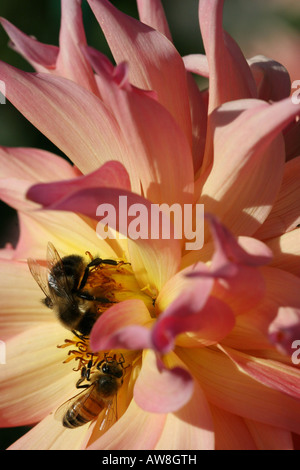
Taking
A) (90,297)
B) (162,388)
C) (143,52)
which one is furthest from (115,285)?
(143,52)

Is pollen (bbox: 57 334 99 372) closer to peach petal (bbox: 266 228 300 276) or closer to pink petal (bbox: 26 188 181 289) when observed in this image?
pink petal (bbox: 26 188 181 289)

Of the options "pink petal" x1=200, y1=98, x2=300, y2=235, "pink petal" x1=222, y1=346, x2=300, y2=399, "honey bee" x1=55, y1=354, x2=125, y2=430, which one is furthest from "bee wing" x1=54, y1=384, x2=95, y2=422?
"pink petal" x1=200, y1=98, x2=300, y2=235

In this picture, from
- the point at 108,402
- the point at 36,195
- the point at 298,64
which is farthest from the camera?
the point at 298,64

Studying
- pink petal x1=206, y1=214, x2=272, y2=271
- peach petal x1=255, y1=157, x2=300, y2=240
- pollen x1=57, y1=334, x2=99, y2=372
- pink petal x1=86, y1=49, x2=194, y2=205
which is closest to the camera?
pink petal x1=206, y1=214, x2=272, y2=271

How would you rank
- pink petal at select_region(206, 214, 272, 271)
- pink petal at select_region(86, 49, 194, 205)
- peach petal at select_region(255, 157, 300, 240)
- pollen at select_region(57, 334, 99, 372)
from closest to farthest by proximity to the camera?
pink petal at select_region(206, 214, 272, 271) → pink petal at select_region(86, 49, 194, 205) → peach petal at select_region(255, 157, 300, 240) → pollen at select_region(57, 334, 99, 372)

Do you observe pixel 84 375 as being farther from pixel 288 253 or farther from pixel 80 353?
pixel 288 253
